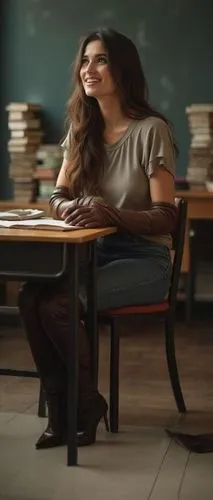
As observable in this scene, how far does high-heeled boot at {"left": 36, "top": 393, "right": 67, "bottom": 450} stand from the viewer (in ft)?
9.17

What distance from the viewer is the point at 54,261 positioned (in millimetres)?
2541

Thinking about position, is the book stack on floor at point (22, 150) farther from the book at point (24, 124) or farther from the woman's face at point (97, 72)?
the woman's face at point (97, 72)

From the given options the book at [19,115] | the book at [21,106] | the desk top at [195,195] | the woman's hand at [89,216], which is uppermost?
the book at [21,106]

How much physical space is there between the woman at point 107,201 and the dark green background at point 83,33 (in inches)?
85.5

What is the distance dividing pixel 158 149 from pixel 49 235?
0.63 meters

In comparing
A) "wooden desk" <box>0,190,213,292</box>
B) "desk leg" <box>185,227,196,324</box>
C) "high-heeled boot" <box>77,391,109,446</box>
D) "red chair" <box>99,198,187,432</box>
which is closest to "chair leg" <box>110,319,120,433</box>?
"red chair" <box>99,198,187,432</box>

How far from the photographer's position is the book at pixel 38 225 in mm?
2619

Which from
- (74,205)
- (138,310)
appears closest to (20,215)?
(74,205)

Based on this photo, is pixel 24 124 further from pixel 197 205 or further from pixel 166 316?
pixel 166 316

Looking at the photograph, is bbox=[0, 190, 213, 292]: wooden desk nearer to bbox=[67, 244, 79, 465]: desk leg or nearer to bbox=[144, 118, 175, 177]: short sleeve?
bbox=[144, 118, 175, 177]: short sleeve

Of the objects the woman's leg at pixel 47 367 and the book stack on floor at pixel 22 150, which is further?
the book stack on floor at pixel 22 150

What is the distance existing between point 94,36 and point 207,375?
1601mm

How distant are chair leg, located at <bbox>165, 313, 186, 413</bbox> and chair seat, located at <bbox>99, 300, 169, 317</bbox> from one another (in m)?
0.11

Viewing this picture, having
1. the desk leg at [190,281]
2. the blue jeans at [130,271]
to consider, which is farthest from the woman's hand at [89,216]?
the desk leg at [190,281]
